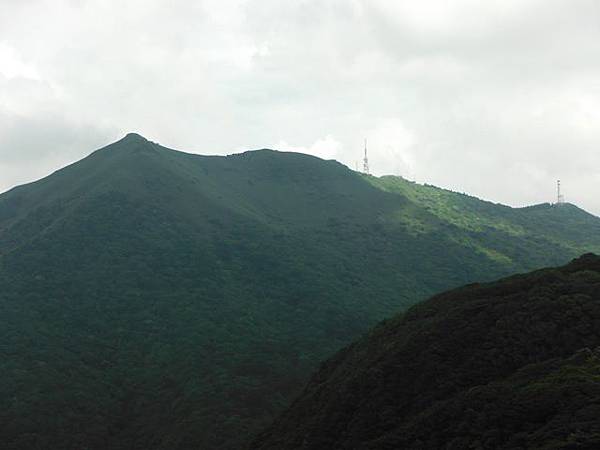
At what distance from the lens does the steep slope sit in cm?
3181

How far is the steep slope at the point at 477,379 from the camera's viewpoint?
1252 inches

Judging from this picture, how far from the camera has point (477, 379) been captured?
40469 millimetres

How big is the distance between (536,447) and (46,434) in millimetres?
66664

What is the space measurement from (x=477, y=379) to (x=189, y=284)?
304 ft

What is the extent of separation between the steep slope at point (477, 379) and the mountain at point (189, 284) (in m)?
31.6

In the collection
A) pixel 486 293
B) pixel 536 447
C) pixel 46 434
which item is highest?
pixel 486 293

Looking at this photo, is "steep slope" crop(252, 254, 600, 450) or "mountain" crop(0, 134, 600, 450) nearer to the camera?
"steep slope" crop(252, 254, 600, 450)

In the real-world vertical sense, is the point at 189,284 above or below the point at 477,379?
above

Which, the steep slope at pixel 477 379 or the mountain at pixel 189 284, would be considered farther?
the mountain at pixel 189 284

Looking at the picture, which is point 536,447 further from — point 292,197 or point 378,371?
point 292,197

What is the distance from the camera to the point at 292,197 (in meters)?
190

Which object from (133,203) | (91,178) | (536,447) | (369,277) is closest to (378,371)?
(536,447)

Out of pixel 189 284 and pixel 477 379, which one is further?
pixel 189 284

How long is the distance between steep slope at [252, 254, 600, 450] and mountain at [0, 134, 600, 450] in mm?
31617
